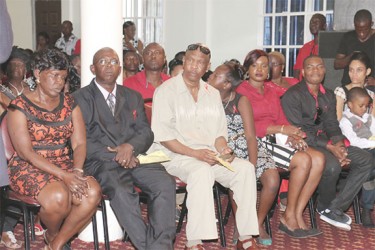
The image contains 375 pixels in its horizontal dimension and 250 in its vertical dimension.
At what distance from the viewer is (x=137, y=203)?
4258 millimetres

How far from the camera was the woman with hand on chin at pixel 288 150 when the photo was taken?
512 cm

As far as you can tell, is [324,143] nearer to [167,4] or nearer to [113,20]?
[113,20]

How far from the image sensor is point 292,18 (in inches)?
400

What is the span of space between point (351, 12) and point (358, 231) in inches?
164

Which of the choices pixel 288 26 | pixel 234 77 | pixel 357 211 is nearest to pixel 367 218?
pixel 357 211

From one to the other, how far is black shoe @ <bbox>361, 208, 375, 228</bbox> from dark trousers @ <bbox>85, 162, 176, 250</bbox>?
6.58 feet

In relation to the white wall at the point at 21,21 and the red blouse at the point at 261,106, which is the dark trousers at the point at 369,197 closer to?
the red blouse at the point at 261,106

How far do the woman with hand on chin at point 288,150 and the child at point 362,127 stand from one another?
0.60m

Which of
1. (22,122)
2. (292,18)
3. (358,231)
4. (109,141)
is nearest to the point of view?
(22,122)

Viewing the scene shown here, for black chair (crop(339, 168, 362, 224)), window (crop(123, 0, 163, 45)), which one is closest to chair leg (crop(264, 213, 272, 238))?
black chair (crop(339, 168, 362, 224))

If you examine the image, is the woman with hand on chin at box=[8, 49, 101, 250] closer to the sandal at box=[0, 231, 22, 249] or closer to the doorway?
the sandal at box=[0, 231, 22, 249]

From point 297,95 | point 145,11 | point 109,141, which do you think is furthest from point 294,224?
point 145,11

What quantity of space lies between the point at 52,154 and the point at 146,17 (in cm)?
755

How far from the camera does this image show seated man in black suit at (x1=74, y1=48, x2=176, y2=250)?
4234 mm
